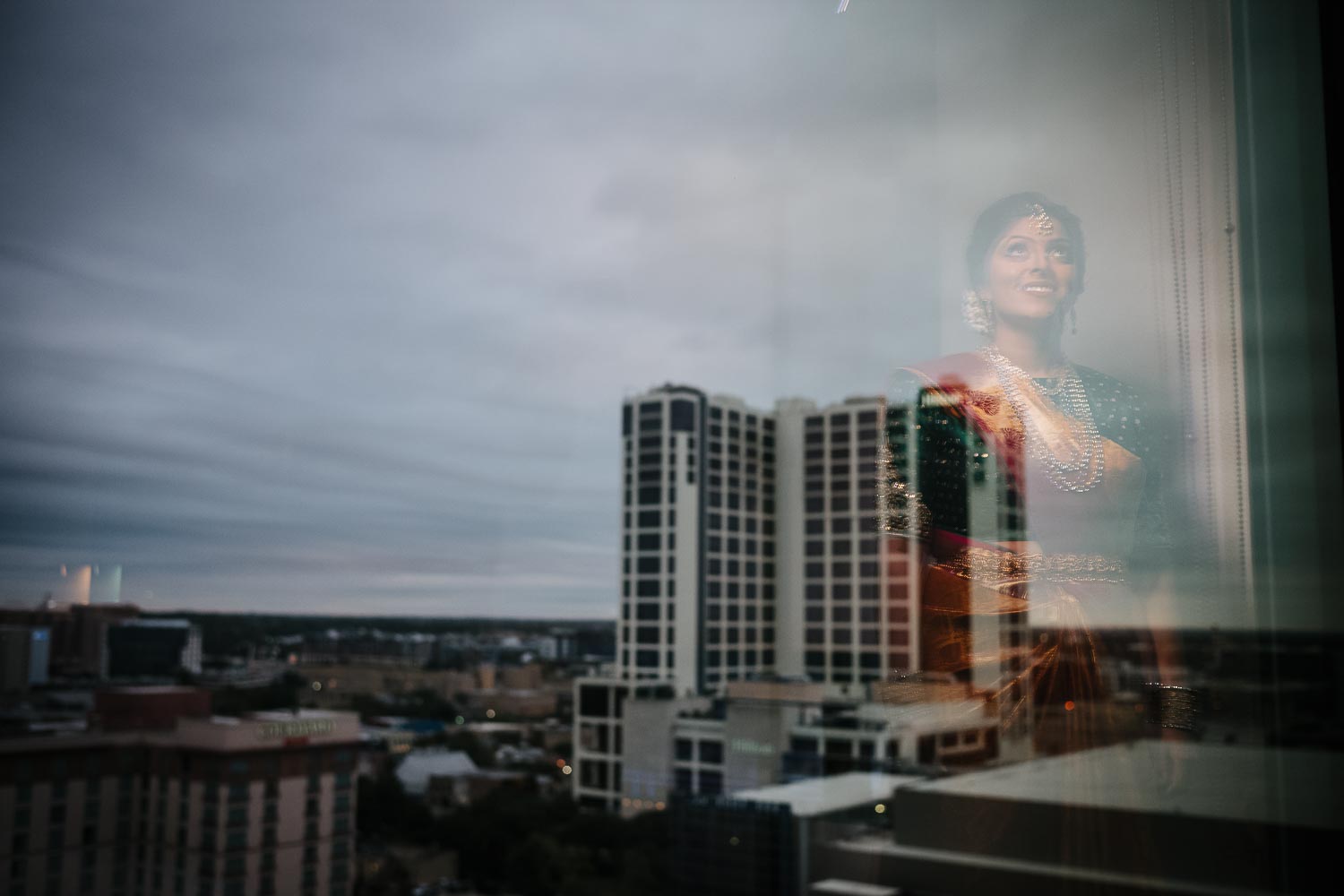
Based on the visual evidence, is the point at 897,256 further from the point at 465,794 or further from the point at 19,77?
the point at 465,794

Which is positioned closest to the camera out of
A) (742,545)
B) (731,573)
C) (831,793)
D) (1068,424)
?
(1068,424)

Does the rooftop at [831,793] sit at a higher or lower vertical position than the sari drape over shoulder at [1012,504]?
lower

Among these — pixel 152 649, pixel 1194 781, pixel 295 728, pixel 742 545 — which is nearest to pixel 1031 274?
pixel 1194 781

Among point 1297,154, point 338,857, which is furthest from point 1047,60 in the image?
point 338,857

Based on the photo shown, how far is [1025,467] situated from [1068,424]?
49 millimetres

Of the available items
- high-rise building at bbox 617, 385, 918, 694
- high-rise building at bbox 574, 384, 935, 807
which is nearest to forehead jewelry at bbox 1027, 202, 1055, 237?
high-rise building at bbox 574, 384, 935, 807

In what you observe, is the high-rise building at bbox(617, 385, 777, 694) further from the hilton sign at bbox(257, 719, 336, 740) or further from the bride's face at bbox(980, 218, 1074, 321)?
the bride's face at bbox(980, 218, 1074, 321)

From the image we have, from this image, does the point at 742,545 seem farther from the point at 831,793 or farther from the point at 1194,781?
the point at 1194,781

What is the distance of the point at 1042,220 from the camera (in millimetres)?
717

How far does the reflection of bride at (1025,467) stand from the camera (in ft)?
2.25

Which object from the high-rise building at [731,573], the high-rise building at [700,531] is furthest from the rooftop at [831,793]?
the high-rise building at [700,531]

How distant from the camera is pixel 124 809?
55.4 inches

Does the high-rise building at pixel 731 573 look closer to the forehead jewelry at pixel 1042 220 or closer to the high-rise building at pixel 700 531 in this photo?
the high-rise building at pixel 700 531

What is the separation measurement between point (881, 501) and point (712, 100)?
2077mm
